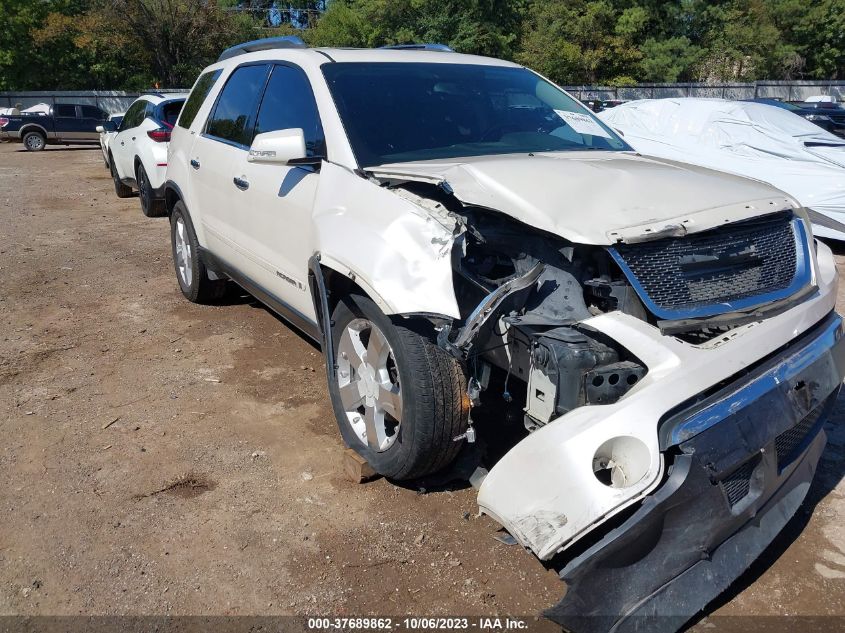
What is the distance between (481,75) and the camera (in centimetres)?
430

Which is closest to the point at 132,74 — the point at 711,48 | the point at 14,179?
the point at 14,179

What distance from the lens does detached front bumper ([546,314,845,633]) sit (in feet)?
7.39

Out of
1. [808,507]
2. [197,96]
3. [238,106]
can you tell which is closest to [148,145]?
[197,96]

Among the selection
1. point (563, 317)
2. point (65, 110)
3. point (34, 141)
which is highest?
point (563, 317)

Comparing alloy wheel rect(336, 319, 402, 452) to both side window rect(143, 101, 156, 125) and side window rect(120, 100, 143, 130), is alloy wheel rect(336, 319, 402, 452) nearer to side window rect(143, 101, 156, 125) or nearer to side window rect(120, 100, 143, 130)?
side window rect(143, 101, 156, 125)

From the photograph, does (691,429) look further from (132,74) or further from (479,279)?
(132,74)

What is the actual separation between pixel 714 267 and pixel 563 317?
1.99ft

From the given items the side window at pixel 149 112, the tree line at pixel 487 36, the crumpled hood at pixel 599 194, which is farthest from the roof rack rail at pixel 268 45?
the tree line at pixel 487 36

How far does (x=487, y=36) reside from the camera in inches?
1499

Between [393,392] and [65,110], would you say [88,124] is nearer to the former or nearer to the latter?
[65,110]

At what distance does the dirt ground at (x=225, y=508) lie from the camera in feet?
9.16

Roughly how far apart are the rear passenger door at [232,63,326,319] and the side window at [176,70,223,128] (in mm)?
1278

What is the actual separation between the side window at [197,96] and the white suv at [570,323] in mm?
1817

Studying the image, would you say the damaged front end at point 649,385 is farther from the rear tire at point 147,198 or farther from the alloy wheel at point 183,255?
the rear tire at point 147,198
